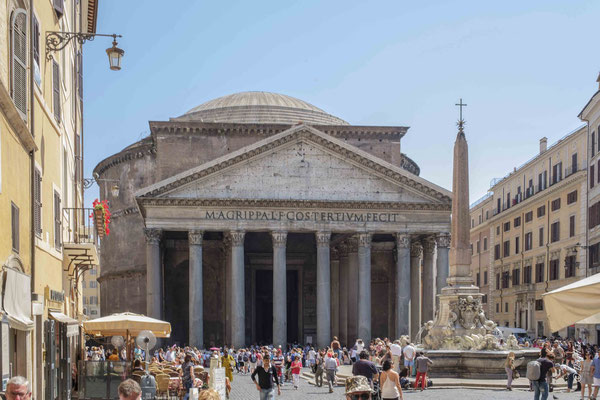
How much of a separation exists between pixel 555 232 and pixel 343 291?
11.6m

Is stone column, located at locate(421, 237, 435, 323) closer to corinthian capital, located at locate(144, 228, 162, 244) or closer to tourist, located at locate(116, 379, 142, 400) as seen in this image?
corinthian capital, located at locate(144, 228, 162, 244)

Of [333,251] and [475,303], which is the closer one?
[475,303]

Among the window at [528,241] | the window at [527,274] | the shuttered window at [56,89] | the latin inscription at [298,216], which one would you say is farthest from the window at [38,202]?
the window at [527,274]

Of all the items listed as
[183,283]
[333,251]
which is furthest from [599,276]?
[183,283]

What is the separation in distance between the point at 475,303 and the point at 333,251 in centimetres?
→ 2541

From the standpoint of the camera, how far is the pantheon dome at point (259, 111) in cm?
5253

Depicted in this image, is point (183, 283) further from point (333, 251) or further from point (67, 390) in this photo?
point (67, 390)

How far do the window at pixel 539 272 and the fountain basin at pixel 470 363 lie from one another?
29.5 metres

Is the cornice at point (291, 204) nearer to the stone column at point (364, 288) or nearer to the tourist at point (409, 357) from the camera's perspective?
the stone column at point (364, 288)

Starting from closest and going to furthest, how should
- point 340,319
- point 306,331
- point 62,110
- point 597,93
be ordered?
1. point 62,110
2. point 597,93
3. point 340,319
4. point 306,331

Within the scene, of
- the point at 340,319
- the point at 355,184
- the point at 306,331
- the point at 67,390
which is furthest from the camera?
the point at 306,331

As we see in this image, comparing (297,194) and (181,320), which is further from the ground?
(297,194)

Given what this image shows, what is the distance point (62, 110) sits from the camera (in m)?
17.5

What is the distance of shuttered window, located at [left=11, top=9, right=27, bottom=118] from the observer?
11.0 meters
